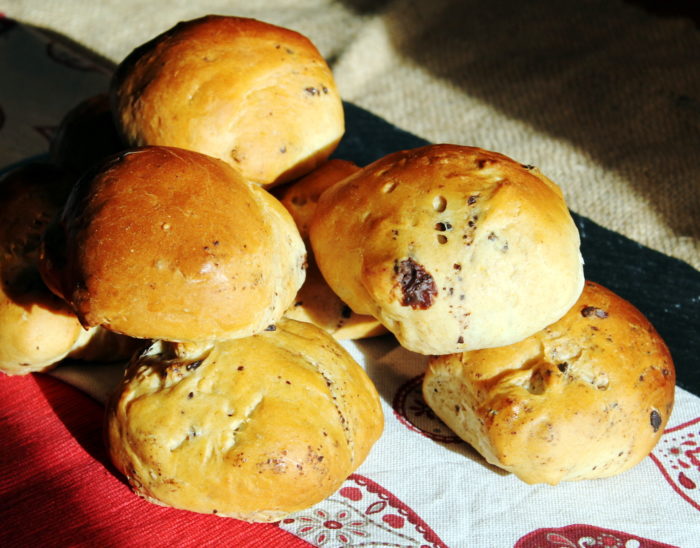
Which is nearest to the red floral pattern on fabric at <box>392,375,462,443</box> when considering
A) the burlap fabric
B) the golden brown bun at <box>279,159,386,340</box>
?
the golden brown bun at <box>279,159,386,340</box>

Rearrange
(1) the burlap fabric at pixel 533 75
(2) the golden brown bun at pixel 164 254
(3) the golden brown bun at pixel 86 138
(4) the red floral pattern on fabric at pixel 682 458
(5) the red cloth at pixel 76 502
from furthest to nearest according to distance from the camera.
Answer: (1) the burlap fabric at pixel 533 75
(3) the golden brown bun at pixel 86 138
(4) the red floral pattern on fabric at pixel 682 458
(5) the red cloth at pixel 76 502
(2) the golden brown bun at pixel 164 254

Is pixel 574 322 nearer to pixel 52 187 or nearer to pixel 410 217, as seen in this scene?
pixel 410 217

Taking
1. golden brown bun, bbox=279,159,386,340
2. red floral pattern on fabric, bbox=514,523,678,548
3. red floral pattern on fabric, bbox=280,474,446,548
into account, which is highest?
Answer: golden brown bun, bbox=279,159,386,340

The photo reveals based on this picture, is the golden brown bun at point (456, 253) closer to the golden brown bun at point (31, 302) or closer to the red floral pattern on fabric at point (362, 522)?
the red floral pattern on fabric at point (362, 522)

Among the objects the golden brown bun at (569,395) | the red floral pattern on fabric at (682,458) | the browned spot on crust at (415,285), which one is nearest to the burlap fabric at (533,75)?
the red floral pattern on fabric at (682,458)

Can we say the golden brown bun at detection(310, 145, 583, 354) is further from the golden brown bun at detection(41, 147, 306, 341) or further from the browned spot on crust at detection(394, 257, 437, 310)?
the golden brown bun at detection(41, 147, 306, 341)

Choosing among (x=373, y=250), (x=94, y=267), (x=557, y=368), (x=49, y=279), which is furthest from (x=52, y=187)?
(x=557, y=368)

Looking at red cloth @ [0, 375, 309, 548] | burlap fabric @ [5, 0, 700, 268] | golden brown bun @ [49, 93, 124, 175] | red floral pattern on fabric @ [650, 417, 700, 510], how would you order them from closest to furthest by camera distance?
1. red cloth @ [0, 375, 309, 548]
2. red floral pattern on fabric @ [650, 417, 700, 510]
3. golden brown bun @ [49, 93, 124, 175]
4. burlap fabric @ [5, 0, 700, 268]
